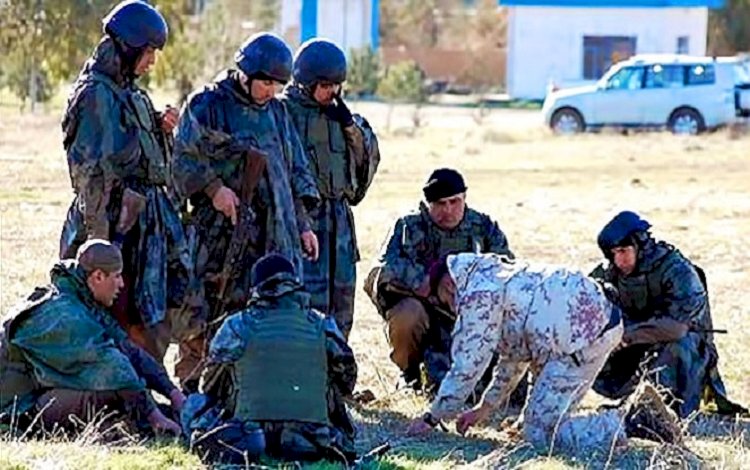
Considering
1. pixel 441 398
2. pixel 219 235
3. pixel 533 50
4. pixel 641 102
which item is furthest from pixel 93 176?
pixel 533 50

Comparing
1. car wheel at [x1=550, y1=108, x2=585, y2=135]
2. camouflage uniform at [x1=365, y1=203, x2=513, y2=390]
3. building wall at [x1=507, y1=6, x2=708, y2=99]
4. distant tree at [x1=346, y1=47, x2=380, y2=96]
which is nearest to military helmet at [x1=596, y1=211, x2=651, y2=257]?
camouflage uniform at [x1=365, y1=203, x2=513, y2=390]

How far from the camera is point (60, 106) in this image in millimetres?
43156

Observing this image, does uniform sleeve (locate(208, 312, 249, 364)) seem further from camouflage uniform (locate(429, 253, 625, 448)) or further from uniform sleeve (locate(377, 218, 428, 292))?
uniform sleeve (locate(377, 218, 428, 292))

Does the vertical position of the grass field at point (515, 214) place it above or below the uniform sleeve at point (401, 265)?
below

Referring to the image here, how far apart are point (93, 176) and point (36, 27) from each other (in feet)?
98.1

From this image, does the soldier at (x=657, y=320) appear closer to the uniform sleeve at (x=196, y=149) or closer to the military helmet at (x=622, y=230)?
the military helmet at (x=622, y=230)

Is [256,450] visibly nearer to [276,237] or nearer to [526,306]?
[526,306]

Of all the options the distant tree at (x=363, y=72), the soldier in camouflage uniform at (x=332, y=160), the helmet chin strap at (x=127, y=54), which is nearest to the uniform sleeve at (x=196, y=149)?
the helmet chin strap at (x=127, y=54)

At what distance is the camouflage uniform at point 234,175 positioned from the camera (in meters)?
9.30

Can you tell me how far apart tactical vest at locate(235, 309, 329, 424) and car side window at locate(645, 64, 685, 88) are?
100ft

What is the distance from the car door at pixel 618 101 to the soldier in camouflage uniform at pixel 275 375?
30.4 meters

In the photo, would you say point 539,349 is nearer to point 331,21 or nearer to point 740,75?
point 740,75

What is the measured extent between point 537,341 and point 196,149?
2.15m

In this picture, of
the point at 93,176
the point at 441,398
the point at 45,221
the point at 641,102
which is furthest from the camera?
the point at 641,102
